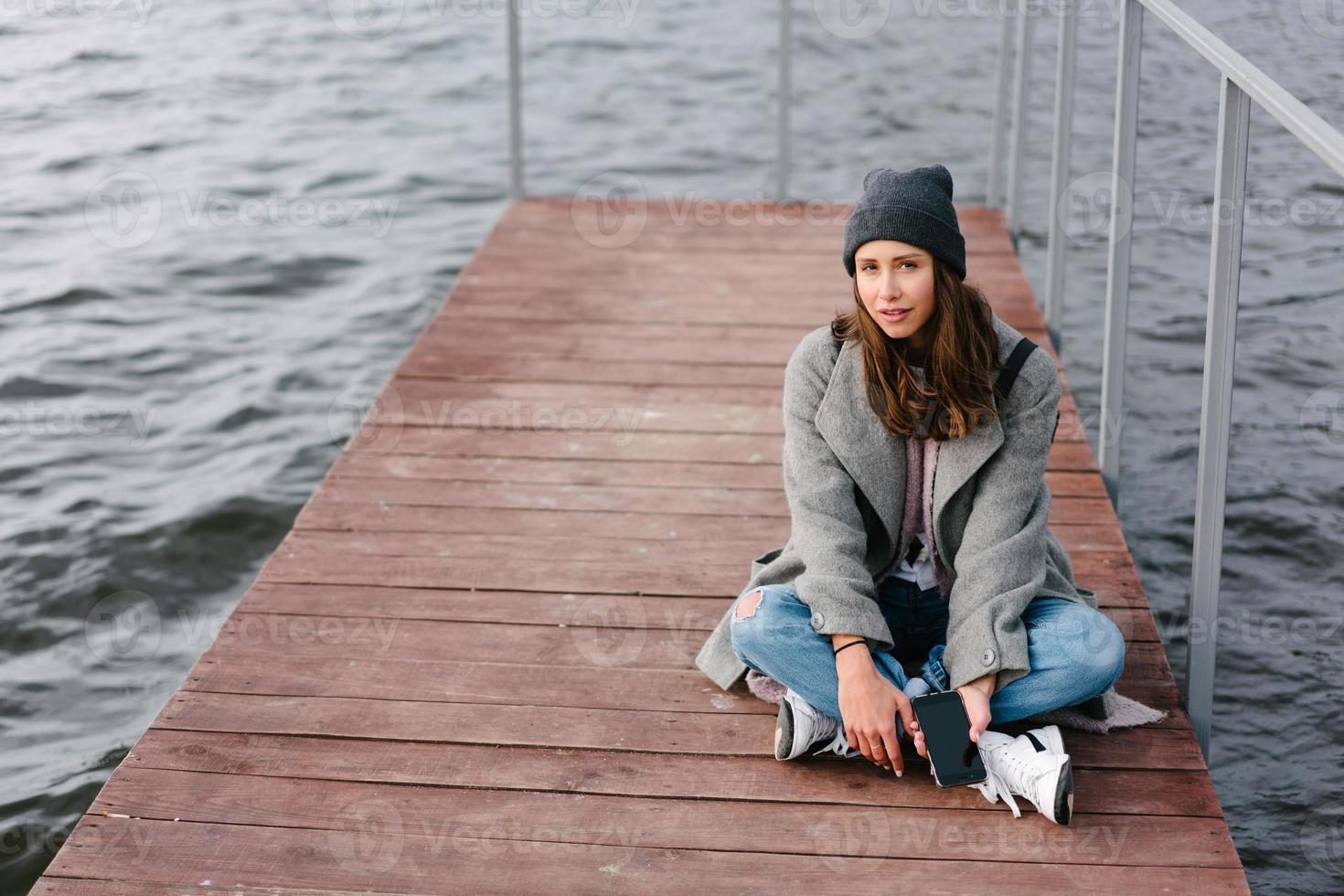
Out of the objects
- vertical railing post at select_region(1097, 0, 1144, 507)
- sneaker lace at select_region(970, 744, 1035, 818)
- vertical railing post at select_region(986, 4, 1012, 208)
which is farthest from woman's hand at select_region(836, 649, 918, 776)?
vertical railing post at select_region(986, 4, 1012, 208)

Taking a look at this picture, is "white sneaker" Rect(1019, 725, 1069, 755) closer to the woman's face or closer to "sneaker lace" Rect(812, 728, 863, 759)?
"sneaker lace" Rect(812, 728, 863, 759)

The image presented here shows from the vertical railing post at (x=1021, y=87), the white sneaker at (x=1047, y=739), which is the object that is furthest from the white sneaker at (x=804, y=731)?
the vertical railing post at (x=1021, y=87)

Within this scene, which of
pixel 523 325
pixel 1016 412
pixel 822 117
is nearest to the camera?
pixel 1016 412

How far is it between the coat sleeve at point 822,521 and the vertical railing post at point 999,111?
2.58 m

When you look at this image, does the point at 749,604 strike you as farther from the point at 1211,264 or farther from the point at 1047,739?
the point at 1211,264

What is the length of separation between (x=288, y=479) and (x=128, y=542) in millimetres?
504

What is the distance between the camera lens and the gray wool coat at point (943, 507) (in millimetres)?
2051

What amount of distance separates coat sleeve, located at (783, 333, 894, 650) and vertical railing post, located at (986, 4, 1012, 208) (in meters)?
2.58

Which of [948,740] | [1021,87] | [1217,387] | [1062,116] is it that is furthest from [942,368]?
[1021,87]

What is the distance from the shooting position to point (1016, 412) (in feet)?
6.91

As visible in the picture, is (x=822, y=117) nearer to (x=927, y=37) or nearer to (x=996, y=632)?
(x=927, y=37)

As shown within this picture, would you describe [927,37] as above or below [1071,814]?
above

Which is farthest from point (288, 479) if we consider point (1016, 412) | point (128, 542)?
point (1016, 412)

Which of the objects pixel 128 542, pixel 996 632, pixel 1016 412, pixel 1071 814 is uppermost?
pixel 1016 412
